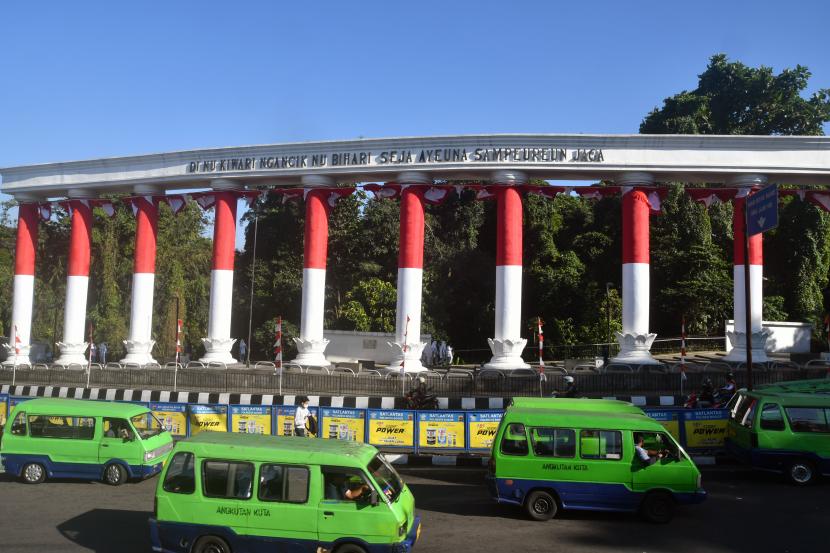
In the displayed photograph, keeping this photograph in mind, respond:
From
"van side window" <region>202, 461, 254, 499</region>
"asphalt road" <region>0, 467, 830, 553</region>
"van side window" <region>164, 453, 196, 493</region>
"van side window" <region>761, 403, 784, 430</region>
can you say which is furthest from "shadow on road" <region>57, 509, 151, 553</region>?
"van side window" <region>761, 403, 784, 430</region>

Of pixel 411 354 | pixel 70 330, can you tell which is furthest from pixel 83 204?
pixel 411 354

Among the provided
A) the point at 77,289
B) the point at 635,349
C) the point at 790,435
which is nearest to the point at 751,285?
the point at 635,349

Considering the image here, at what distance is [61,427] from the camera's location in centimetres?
1255

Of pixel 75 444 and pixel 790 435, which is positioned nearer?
pixel 75 444

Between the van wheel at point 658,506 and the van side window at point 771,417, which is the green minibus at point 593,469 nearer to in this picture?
the van wheel at point 658,506

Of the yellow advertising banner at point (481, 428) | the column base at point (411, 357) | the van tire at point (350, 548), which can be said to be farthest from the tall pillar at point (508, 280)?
the van tire at point (350, 548)

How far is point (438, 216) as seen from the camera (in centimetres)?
4034

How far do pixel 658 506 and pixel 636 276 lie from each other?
43.0 feet

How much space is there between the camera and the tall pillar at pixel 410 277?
75.4ft

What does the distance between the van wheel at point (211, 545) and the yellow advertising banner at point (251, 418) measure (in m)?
7.11

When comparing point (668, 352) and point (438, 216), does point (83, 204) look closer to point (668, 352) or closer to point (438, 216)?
point (438, 216)

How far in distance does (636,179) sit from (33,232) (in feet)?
81.6

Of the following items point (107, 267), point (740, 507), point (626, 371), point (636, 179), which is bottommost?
point (740, 507)

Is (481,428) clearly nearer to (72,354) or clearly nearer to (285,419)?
(285,419)
